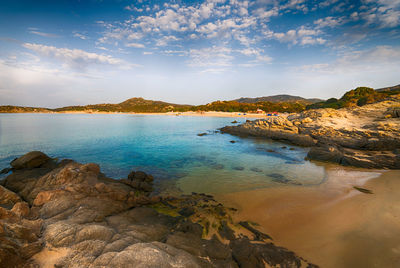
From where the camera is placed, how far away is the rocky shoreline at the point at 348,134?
1286 cm

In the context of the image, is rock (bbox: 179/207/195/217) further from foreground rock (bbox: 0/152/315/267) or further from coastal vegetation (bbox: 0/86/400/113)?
coastal vegetation (bbox: 0/86/400/113)

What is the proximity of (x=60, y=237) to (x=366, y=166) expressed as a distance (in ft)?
56.7

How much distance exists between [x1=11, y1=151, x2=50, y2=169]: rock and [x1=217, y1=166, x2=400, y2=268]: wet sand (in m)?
13.9

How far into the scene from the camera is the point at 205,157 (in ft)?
55.5

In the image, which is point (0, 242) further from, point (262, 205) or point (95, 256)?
point (262, 205)

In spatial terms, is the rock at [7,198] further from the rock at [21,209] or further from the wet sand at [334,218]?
the wet sand at [334,218]

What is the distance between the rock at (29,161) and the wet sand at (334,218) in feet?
45.7

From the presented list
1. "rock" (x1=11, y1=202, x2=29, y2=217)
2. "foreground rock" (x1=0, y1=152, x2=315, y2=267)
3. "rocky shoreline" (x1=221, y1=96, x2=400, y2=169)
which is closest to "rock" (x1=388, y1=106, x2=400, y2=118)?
"rocky shoreline" (x1=221, y1=96, x2=400, y2=169)

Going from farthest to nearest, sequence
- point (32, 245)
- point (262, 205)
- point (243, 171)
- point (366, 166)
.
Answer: point (243, 171), point (366, 166), point (262, 205), point (32, 245)

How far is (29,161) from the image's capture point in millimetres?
11531

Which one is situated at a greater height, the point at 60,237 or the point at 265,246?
the point at 60,237

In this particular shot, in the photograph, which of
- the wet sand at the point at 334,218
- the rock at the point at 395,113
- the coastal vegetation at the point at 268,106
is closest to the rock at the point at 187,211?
the wet sand at the point at 334,218

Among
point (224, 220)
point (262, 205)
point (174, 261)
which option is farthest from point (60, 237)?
point (262, 205)

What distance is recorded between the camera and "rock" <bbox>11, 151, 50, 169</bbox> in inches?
446
